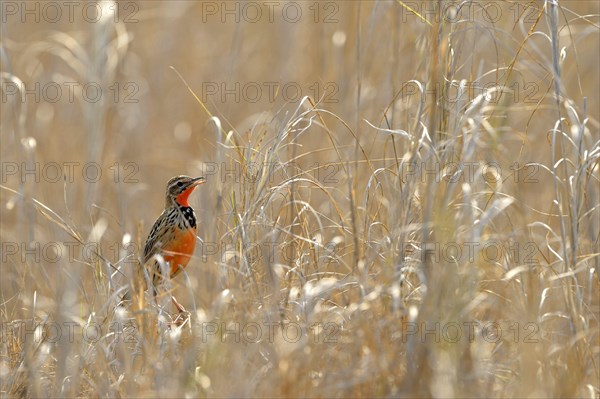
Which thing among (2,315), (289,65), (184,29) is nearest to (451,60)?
(2,315)

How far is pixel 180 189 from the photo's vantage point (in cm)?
683

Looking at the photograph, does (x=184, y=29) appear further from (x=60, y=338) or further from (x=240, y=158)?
(x=60, y=338)

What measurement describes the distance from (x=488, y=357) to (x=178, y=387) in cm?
139

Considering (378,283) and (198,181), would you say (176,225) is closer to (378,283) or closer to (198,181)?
(198,181)

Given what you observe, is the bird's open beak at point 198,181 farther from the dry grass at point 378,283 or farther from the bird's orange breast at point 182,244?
the dry grass at point 378,283

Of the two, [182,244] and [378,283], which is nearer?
[378,283]

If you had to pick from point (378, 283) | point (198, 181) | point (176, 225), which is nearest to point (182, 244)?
point (176, 225)

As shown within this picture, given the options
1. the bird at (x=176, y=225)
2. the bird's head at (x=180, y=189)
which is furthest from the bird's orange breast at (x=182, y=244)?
the bird's head at (x=180, y=189)

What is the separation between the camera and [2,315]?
209 inches

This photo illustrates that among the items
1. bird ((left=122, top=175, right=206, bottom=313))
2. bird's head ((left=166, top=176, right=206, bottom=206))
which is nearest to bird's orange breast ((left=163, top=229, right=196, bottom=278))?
bird ((left=122, top=175, right=206, bottom=313))

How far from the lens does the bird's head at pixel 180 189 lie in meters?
6.79

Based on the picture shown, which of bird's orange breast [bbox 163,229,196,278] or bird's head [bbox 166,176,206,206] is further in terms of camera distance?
bird's head [bbox 166,176,206,206]

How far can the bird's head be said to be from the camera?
679cm

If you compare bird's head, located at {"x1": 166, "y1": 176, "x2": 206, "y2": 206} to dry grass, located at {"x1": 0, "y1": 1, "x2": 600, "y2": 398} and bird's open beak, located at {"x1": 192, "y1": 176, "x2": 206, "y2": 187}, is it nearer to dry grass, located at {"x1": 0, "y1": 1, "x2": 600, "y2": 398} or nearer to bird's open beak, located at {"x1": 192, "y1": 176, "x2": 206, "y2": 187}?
bird's open beak, located at {"x1": 192, "y1": 176, "x2": 206, "y2": 187}
